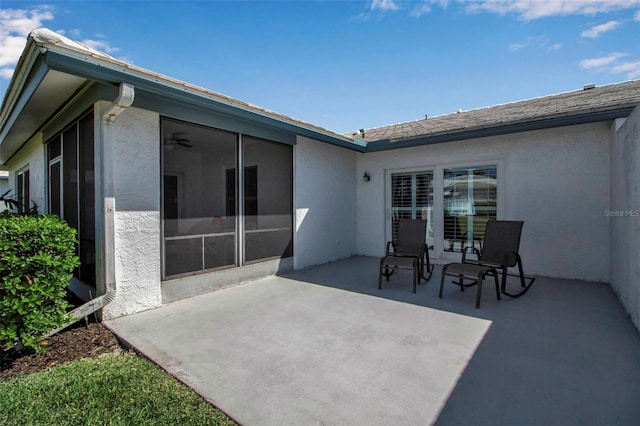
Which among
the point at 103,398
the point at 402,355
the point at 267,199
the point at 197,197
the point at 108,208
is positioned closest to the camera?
the point at 103,398

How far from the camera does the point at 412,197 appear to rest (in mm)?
8266

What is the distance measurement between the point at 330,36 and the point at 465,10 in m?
3.21

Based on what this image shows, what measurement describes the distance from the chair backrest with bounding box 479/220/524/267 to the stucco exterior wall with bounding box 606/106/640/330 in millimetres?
1321

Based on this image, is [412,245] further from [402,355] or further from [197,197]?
[197,197]

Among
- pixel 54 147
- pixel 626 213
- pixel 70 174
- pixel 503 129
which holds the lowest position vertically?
pixel 626 213

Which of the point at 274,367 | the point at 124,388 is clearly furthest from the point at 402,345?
the point at 124,388

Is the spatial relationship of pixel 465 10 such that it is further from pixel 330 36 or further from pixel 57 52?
pixel 57 52

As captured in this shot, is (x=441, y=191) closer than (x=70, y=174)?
No

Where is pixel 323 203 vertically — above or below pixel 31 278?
above

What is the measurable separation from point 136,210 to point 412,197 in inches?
256

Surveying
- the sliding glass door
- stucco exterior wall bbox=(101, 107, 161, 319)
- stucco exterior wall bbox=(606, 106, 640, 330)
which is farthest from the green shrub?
stucco exterior wall bbox=(606, 106, 640, 330)

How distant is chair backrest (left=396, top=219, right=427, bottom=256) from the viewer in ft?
20.5

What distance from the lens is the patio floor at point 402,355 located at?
7.38 feet

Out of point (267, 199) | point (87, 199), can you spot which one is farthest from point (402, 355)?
point (87, 199)
